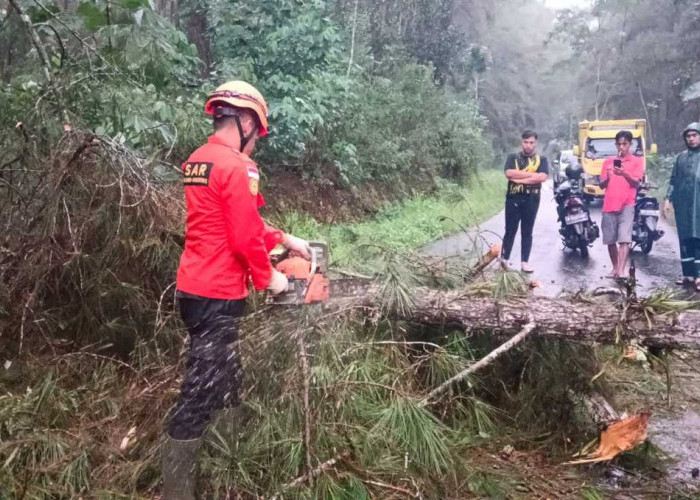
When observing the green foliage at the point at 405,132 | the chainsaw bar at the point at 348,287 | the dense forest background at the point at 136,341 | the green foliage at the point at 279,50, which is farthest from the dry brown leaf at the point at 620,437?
the green foliage at the point at 405,132

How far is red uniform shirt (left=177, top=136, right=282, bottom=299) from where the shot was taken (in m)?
2.63

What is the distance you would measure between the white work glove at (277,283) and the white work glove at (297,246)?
0.38 m

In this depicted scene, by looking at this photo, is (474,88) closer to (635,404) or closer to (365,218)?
(365,218)

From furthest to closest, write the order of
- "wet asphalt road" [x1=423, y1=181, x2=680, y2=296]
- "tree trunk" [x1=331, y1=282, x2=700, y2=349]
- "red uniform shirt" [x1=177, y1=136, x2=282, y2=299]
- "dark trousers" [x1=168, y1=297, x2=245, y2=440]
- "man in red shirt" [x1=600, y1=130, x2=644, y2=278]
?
"wet asphalt road" [x1=423, y1=181, x2=680, y2=296]
"man in red shirt" [x1=600, y1=130, x2=644, y2=278]
"tree trunk" [x1=331, y1=282, x2=700, y2=349]
"dark trousers" [x1=168, y1=297, x2=245, y2=440]
"red uniform shirt" [x1=177, y1=136, x2=282, y2=299]

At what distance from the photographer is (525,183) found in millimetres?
6762

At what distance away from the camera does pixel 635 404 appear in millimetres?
4098

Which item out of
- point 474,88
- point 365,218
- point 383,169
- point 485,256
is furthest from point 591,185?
point 485,256

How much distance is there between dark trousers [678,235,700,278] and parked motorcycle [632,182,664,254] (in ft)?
6.19

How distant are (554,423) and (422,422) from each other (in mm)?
1055

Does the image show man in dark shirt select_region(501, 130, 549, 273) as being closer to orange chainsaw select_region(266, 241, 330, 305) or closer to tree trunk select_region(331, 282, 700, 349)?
tree trunk select_region(331, 282, 700, 349)

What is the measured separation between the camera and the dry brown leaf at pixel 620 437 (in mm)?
3080

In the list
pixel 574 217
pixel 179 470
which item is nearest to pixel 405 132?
pixel 574 217

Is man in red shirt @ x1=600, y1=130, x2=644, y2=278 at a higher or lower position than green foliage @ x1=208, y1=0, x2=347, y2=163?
lower

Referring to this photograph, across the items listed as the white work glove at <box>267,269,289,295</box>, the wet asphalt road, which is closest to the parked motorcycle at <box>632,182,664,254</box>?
the wet asphalt road
